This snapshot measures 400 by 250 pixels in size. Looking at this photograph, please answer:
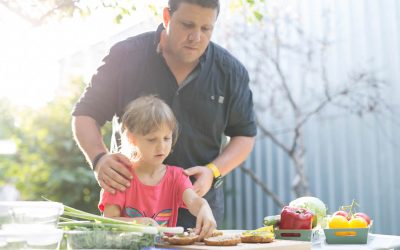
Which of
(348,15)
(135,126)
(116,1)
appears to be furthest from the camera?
(348,15)

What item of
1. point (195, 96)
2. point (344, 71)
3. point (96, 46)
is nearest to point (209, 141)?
point (195, 96)

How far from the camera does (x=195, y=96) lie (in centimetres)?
286

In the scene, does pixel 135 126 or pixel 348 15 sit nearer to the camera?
pixel 135 126

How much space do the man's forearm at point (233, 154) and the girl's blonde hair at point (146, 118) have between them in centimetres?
47

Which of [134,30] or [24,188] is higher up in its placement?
[134,30]

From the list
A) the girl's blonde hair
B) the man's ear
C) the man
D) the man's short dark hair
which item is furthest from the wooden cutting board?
the man's ear

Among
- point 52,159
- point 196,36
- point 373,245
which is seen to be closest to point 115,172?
point 196,36

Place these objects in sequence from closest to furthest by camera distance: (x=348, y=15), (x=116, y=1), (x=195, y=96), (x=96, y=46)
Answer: (x=195, y=96) → (x=116, y=1) → (x=348, y=15) → (x=96, y=46)

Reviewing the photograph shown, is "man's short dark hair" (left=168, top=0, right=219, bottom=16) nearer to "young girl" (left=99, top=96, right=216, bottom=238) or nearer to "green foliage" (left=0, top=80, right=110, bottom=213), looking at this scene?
"young girl" (left=99, top=96, right=216, bottom=238)

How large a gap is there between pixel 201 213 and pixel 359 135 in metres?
4.85

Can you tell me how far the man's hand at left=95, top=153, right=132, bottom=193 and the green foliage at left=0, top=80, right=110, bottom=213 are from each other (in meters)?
4.29

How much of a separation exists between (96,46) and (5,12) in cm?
290

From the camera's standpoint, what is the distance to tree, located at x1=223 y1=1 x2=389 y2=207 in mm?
6746

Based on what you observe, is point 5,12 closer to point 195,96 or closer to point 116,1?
point 116,1
